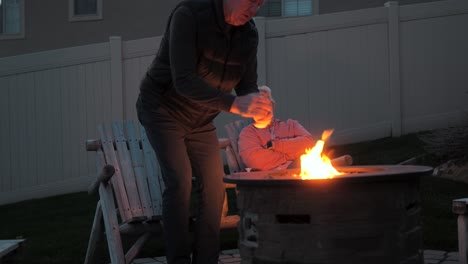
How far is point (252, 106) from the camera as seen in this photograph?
260 cm

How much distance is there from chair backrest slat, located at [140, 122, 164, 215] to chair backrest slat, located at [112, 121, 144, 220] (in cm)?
11

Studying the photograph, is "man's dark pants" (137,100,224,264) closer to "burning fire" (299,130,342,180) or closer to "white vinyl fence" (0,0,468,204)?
"burning fire" (299,130,342,180)

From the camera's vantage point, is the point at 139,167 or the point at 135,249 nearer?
the point at 135,249

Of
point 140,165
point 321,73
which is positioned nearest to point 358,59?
point 321,73

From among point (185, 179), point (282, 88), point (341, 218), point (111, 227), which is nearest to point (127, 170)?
point (111, 227)

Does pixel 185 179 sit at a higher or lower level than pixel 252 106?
lower

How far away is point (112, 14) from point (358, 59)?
20.5 feet

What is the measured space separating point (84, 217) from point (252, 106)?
4.51 meters

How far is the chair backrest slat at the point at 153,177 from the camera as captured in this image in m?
4.36

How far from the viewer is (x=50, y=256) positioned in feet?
15.8

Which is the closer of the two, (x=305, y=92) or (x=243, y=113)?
(x=243, y=113)

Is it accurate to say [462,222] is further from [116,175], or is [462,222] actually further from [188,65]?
[116,175]

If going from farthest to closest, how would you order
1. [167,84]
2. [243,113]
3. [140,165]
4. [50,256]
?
[50,256] → [140,165] → [167,84] → [243,113]

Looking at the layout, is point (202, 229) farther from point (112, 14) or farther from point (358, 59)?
point (112, 14)
